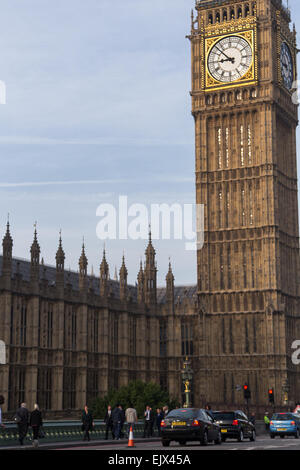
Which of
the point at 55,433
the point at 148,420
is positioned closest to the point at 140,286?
the point at 148,420

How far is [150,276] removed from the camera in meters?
80.7

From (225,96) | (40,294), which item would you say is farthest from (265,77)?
(40,294)

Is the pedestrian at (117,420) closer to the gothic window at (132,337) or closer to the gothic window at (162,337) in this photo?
the gothic window at (132,337)

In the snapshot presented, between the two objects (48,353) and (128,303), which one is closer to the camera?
(48,353)

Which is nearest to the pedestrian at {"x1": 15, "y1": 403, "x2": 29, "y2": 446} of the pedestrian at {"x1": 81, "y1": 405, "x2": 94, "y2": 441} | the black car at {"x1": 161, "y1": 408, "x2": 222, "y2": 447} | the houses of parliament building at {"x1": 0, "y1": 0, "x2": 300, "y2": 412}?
the pedestrian at {"x1": 81, "y1": 405, "x2": 94, "y2": 441}

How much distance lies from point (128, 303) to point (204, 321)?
832cm

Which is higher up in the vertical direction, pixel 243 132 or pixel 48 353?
pixel 243 132

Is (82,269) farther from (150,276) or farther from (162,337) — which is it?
(162,337)

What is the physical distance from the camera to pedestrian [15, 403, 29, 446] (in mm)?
32969

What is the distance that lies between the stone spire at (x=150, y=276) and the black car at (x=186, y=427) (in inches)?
1818

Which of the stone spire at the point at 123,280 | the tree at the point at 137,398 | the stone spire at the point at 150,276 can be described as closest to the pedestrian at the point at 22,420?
the tree at the point at 137,398

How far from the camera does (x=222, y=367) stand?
3142 inches

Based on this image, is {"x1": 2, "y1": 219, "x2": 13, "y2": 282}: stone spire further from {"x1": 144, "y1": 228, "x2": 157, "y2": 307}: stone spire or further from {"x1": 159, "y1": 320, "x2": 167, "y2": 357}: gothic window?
{"x1": 159, "y1": 320, "x2": 167, "y2": 357}: gothic window
